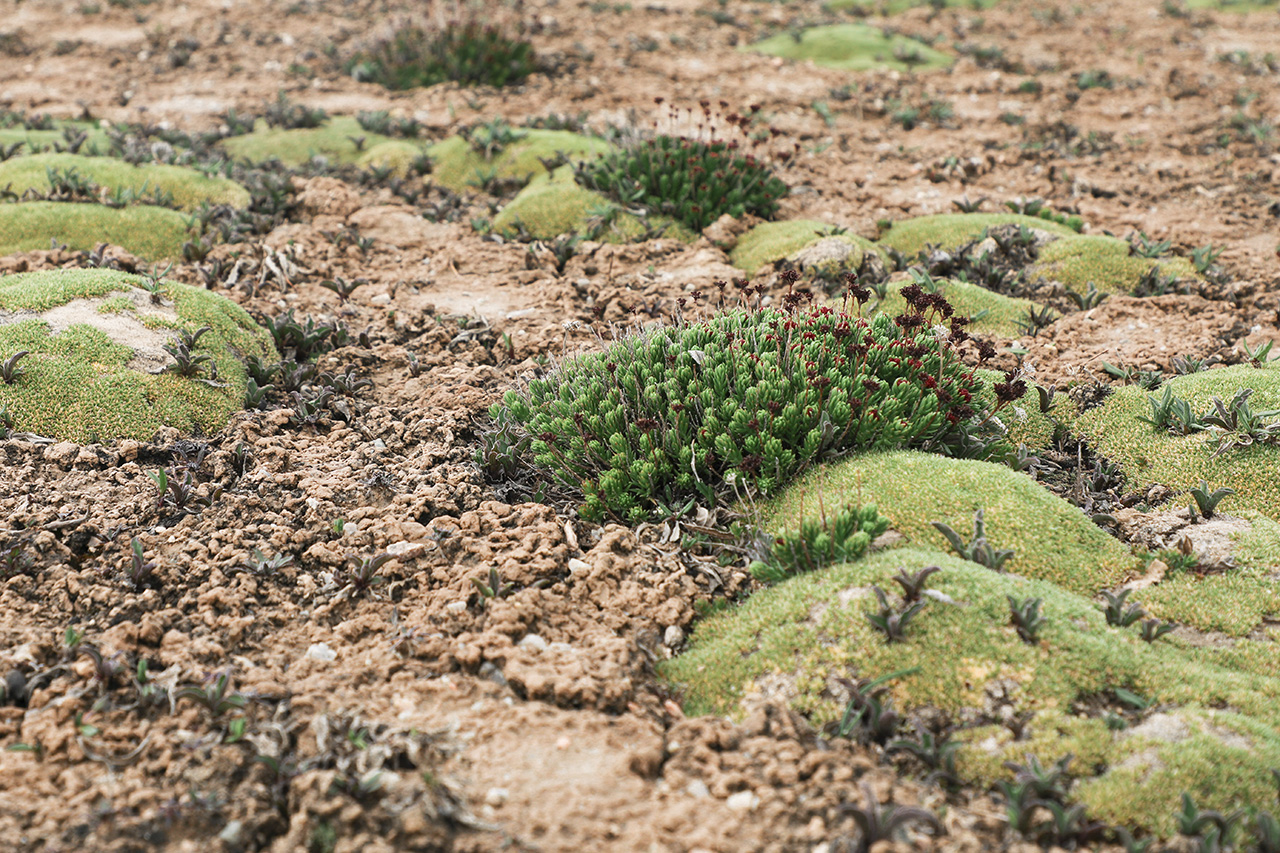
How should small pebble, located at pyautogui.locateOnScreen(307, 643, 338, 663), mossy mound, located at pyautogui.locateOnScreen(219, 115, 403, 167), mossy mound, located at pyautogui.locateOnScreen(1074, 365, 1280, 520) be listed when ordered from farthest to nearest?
mossy mound, located at pyautogui.locateOnScreen(219, 115, 403, 167)
mossy mound, located at pyautogui.locateOnScreen(1074, 365, 1280, 520)
small pebble, located at pyautogui.locateOnScreen(307, 643, 338, 663)

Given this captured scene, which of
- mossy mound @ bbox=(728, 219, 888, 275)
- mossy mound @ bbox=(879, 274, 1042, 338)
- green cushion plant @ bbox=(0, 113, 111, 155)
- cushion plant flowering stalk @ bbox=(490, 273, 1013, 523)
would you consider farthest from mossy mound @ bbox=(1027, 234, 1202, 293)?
green cushion plant @ bbox=(0, 113, 111, 155)

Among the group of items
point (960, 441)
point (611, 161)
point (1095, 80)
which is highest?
point (1095, 80)

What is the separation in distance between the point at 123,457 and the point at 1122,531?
6.56 m

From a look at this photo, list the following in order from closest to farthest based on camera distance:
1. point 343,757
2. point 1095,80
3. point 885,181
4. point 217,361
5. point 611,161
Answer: point 343,757 < point 217,361 < point 611,161 < point 885,181 < point 1095,80

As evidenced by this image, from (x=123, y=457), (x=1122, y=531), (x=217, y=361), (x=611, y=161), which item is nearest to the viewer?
(x=1122, y=531)

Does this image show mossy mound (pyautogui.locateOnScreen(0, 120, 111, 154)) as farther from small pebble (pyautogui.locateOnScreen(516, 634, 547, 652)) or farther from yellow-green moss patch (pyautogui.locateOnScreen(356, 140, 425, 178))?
small pebble (pyautogui.locateOnScreen(516, 634, 547, 652))

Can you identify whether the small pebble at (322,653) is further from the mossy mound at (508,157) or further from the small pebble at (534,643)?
the mossy mound at (508,157)

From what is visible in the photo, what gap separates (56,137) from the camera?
12.0 meters

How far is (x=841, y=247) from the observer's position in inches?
345

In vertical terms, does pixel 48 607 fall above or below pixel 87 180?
below

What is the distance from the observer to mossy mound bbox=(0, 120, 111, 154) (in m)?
11.3

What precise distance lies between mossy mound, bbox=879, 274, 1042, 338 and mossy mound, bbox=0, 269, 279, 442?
18.5ft

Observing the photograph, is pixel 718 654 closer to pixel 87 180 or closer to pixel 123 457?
pixel 123 457

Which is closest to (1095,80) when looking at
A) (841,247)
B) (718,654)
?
(841,247)
